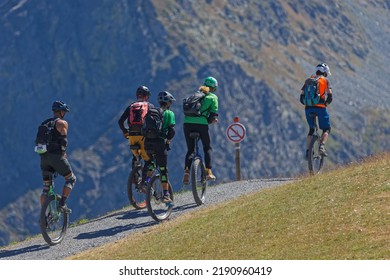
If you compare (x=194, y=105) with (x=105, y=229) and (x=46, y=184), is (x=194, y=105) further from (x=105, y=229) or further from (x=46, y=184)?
(x=46, y=184)

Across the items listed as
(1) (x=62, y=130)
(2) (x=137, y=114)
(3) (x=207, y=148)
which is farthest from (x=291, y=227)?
(2) (x=137, y=114)

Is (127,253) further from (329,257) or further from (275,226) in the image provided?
(329,257)

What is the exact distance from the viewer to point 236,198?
22172mm

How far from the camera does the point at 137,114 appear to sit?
71.7 feet

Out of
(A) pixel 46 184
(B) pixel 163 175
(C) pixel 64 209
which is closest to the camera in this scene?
(A) pixel 46 184

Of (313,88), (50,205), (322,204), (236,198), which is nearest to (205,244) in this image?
(322,204)

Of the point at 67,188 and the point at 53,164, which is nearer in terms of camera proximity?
the point at 53,164

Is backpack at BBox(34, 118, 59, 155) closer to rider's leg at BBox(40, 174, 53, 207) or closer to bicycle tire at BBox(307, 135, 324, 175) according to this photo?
rider's leg at BBox(40, 174, 53, 207)

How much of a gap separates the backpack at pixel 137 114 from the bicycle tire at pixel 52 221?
9.76ft

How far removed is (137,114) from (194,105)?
1351mm

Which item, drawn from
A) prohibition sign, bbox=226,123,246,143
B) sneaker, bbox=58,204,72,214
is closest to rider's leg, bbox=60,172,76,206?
sneaker, bbox=58,204,72,214

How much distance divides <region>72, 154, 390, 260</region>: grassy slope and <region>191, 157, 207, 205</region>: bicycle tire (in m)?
0.87
